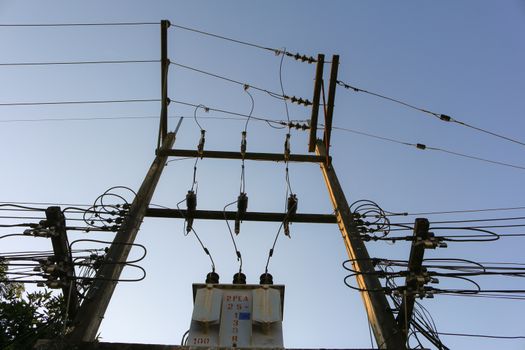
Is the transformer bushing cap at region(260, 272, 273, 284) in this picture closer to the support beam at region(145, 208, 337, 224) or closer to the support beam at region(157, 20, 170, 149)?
the support beam at region(145, 208, 337, 224)

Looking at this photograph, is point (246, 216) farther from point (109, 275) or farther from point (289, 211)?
point (109, 275)

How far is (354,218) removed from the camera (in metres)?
7.69

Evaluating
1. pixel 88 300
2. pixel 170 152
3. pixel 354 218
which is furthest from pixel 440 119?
pixel 88 300

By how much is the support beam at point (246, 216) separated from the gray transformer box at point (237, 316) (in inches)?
93.3

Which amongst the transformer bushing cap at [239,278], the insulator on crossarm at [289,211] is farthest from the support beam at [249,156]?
the transformer bushing cap at [239,278]

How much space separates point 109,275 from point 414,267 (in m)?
3.68

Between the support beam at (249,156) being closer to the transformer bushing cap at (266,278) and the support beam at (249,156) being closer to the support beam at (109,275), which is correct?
the support beam at (109,275)

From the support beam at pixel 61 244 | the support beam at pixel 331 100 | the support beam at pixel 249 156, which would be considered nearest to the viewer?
the support beam at pixel 61 244

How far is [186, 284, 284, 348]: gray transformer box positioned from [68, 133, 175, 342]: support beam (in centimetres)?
102

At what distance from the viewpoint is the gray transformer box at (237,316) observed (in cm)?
543

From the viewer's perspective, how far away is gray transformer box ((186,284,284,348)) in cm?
543

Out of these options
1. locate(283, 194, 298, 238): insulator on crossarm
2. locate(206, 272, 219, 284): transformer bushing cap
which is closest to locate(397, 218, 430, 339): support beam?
locate(206, 272, 219, 284): transformer bushing cap

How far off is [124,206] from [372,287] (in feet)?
12.8

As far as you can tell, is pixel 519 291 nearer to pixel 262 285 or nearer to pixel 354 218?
pixel 354 218
